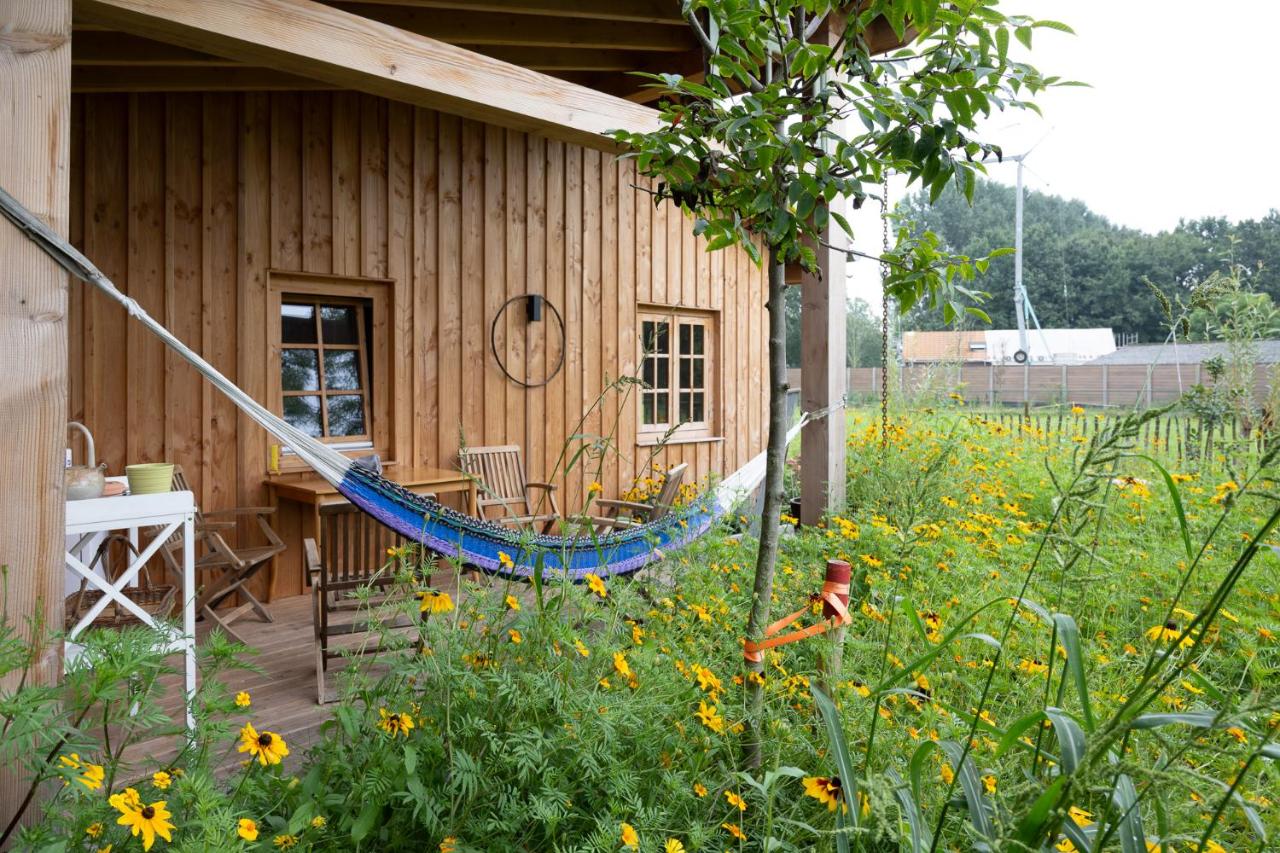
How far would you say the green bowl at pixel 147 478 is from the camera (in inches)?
104

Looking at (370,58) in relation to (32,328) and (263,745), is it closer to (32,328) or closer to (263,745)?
(32,328)

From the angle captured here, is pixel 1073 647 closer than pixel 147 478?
Yes

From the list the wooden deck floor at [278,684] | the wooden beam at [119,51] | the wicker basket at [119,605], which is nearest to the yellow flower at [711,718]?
the wooden deck floor at [278,684]

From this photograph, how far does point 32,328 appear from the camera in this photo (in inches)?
66.0

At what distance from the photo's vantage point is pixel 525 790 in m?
1.35

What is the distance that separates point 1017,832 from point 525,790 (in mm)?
773

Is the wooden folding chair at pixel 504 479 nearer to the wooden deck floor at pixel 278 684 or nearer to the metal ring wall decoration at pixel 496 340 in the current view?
the metal ring wall decoration at pixel 496 340

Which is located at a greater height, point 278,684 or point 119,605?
point 119,605

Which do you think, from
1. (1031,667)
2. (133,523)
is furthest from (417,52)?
(1031,667)

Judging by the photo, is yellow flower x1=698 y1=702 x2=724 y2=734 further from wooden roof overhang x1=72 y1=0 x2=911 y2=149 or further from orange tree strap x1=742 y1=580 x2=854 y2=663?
wooden roof overhang x1=72 y1=0 x2=911 y2=149

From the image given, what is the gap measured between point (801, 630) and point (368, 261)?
12.4ft

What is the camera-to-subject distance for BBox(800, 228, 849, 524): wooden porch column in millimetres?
3926

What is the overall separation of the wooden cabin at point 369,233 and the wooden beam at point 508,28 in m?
0.01

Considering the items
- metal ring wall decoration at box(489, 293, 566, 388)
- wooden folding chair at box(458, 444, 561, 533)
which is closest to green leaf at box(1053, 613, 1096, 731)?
wooden folding chair at box(458, 444, 561, 533)
